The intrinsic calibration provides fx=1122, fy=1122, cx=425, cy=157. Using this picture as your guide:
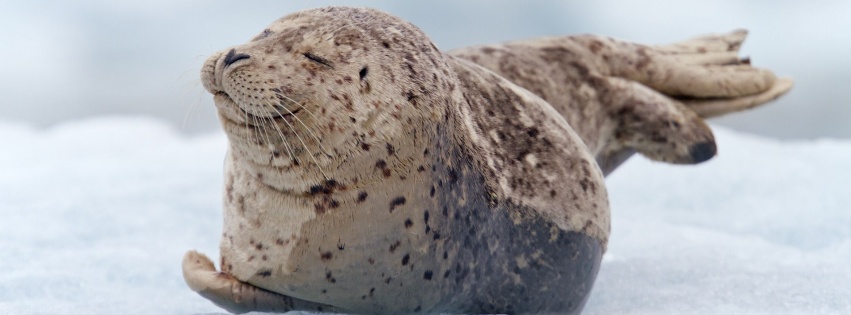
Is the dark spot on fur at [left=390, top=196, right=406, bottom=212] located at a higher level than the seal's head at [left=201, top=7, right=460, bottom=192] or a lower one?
lower

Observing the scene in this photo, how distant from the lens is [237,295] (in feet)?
6.81

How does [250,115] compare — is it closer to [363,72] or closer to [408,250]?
[363,72]

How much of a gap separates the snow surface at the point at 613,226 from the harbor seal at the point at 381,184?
37 cm

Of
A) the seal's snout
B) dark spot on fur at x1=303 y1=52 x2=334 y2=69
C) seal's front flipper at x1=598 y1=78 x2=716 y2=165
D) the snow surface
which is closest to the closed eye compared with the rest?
dark spot on fur at x1=303 y1=52 x2=334 y2=69

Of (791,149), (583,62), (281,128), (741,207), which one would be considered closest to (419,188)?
(281,128)

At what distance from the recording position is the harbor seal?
6.15ft

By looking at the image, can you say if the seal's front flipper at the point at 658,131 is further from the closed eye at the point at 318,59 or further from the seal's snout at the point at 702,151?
the closed eye at the point at 318,59

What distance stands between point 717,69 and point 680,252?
528 millimetres

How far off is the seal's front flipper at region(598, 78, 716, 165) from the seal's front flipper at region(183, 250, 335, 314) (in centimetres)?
117

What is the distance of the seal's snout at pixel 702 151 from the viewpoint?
2.90 meters

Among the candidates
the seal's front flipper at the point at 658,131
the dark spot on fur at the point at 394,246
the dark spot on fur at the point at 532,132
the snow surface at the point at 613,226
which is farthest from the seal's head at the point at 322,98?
the seal's front flipper at the point at 658,131

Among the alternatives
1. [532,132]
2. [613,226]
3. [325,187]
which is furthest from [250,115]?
[613,226]

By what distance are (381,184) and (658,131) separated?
1.21 meters

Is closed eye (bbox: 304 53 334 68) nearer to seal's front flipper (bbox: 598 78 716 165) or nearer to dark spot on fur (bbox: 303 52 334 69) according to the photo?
dark spot on fur (bbox: 303 52 334 69)
